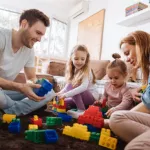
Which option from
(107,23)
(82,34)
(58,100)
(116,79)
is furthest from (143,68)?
(82,34)

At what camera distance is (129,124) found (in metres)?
0.82

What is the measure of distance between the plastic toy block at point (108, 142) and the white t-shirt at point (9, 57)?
747 millimetres

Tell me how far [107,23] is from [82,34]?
843 millimetres

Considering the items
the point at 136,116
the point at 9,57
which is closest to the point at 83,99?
the point at 9,57

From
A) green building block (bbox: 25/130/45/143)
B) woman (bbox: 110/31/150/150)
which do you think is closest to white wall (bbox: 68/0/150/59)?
woman (bbox: 110/31/150/150)

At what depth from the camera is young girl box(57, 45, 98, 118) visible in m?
1.65

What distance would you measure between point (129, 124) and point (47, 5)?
3.95m

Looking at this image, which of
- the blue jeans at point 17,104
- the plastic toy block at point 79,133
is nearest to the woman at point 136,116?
the plastic toy block at point 79,133

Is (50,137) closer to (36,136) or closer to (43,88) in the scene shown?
(36,136)

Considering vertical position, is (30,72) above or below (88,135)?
above

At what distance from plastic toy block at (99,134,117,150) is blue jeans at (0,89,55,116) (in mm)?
622

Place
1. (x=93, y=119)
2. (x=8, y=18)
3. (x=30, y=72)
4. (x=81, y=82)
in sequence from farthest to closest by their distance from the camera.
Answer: (x=8, y=18) → (x=81, y=82) → (x=30, y=72) → (x=93, y=119)

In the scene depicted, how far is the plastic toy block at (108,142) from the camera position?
81 cm

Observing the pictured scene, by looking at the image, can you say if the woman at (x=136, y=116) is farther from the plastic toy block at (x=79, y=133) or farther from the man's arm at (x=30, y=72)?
the man's arm at (x=30, y=72)
